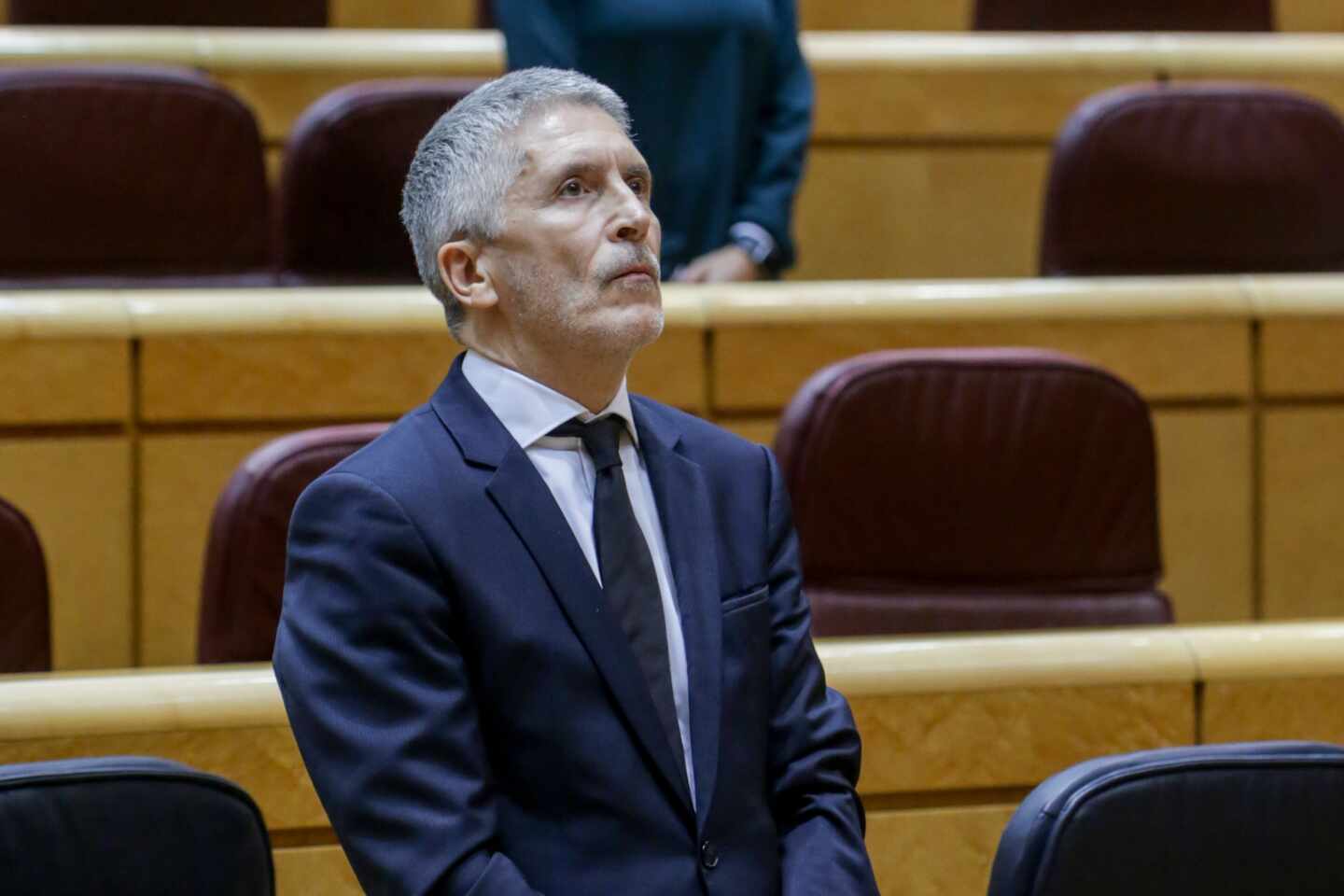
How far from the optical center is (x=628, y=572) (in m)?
0.40

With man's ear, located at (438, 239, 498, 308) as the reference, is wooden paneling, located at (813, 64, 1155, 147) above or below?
below

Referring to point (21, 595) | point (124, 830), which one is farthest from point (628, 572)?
point (21, 595)

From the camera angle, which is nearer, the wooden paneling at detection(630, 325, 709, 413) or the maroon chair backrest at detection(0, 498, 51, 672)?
the maroon chair backrest at detection(0, 498, 51, 672)

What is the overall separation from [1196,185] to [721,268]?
227 millimetres

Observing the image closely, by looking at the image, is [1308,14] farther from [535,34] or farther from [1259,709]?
[1259,709]

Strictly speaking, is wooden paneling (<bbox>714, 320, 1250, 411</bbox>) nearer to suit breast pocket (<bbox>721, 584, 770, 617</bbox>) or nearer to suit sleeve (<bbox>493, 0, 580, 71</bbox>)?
suit sleeve (<bbox>493, 0, 580, 71</bbox>)

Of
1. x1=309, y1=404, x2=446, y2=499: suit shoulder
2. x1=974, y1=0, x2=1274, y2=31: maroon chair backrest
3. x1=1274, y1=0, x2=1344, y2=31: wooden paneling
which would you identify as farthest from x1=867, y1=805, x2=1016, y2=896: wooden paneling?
x1=1274, y1=0, x2=1344, y2=31: wooden paneling

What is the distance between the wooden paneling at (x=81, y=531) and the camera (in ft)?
2.23

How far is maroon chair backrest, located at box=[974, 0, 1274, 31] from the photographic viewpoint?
41.7 inches

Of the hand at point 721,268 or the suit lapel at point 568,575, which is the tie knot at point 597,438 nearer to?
the suit lapel at point 568,575

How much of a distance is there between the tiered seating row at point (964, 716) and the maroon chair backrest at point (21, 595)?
0.04 m

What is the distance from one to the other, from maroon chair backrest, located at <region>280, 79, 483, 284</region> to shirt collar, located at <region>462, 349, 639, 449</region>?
Result: 414 mm

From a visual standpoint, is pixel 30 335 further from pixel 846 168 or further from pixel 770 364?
pixel 846 168

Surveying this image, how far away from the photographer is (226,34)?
954mm
